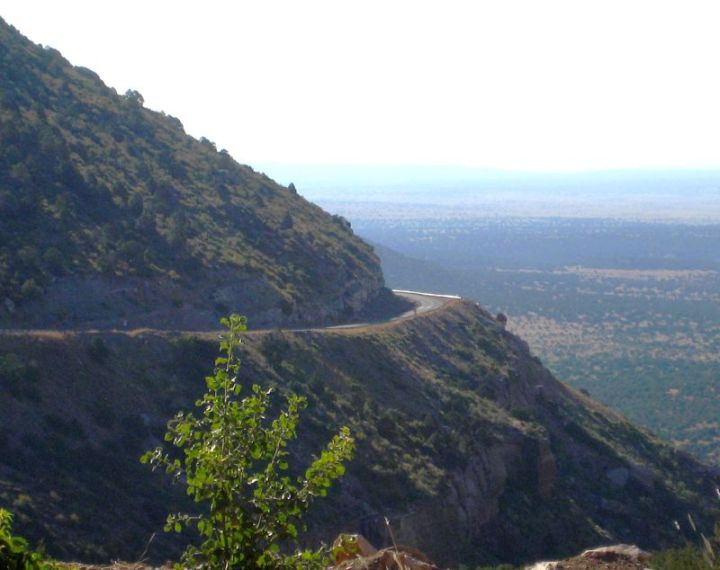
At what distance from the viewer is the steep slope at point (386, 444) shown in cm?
1881

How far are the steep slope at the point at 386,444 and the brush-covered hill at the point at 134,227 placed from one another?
108 inches

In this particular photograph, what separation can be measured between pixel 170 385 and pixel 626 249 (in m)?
99.0

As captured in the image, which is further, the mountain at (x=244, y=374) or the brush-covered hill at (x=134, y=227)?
the brush-covered hill at (x=134, y=227)

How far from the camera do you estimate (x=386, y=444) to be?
24578 millimetres

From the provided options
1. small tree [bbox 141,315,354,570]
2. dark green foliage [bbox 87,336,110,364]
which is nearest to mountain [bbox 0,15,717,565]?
dark green foliage [bbox 87,336,110,364]

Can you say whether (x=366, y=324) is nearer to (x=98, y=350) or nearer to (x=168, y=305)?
(x=168, y=305)

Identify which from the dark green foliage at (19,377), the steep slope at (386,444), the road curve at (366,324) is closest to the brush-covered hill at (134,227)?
the road curve at (366,324)

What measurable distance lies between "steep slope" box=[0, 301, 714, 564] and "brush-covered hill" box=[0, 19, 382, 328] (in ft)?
9.01

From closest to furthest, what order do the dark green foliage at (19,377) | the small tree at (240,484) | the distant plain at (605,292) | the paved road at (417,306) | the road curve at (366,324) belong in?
the small tree at (240,484)
the dark green foliage at (19,377)
the road curve at (366,324)
the paved road at (417,306)
the distant plain at (605,292)

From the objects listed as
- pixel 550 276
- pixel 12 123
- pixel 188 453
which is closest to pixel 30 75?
pixel 12 123

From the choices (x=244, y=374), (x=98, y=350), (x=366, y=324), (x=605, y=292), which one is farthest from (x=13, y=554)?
(x=605, y=292)

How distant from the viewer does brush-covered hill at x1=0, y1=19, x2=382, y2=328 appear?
2728 cm

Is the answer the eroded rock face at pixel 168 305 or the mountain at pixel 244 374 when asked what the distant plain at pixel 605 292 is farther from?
the eroded rock face at pixel 168 305

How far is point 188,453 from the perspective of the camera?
577 cm
